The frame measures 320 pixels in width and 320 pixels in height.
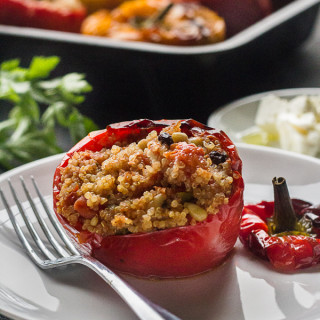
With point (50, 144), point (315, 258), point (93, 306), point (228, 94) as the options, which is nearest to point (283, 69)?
point (228, 94)

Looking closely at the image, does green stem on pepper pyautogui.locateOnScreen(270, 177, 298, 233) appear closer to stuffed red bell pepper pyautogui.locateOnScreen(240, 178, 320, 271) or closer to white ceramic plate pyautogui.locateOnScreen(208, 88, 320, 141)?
stuffed red bell pepper pyautogui.locateOnScreen(240, 178, 320, 271)

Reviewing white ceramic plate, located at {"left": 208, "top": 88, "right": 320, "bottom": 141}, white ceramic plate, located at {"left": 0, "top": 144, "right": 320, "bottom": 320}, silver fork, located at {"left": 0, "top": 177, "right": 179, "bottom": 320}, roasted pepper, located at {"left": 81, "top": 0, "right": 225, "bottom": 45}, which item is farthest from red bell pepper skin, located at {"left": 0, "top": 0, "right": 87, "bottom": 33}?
white ceramic plate, located at {"left": 0, "top": 144, "right": 320, "bottom": 320}

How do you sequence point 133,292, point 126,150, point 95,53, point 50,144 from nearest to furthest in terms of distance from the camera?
point 133,292 → point 126,150 → point 50,144 → point 95,53

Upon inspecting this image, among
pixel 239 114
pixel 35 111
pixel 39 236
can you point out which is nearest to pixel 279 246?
pixel 39 236

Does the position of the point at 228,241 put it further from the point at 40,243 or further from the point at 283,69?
the point at 283,69

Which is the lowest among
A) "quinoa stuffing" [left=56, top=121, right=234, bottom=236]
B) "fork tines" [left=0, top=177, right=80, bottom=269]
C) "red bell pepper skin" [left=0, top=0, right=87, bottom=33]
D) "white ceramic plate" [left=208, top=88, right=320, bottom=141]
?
"white ceramic plate" [left=208, top=88, right=320, bottom=141]

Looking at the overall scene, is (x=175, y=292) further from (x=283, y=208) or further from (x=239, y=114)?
(x=239, y=114)

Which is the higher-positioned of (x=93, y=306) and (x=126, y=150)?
(x=126, y=150)
